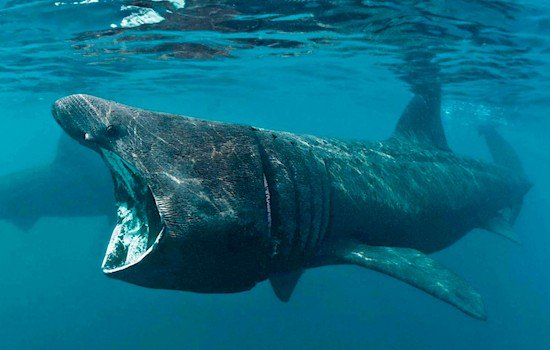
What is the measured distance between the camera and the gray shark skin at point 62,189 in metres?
15.8

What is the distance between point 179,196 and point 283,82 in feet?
84.7

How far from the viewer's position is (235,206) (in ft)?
12.5

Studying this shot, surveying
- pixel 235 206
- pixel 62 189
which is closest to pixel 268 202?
pixel 235 206

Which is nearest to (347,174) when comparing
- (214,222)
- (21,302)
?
(214,222)

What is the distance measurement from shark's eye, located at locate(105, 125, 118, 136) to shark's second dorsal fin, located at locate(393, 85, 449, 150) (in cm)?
719

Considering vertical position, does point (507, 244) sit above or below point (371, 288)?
below

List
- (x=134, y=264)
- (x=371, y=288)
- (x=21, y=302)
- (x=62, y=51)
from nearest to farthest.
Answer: (x=134, y=264)
(x=62, y=51)
(x=371, y=288)
(x=21, y=302)

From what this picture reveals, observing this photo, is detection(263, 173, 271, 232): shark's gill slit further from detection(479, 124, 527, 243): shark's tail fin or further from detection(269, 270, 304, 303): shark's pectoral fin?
detection(479, 124, 527, 243): shark's tail fin

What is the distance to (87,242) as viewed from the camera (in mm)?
31250

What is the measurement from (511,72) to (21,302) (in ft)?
89.3

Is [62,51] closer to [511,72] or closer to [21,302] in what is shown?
[21,302]

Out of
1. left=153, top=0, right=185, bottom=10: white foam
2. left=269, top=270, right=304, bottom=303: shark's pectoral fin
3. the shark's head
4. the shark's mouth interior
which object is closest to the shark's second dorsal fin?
left=269, top=270, right=304, bottom=303: shark's pectoral fin

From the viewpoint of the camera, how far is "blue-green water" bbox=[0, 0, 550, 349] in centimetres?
1216

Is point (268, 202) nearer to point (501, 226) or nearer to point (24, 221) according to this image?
point (501, 226)
